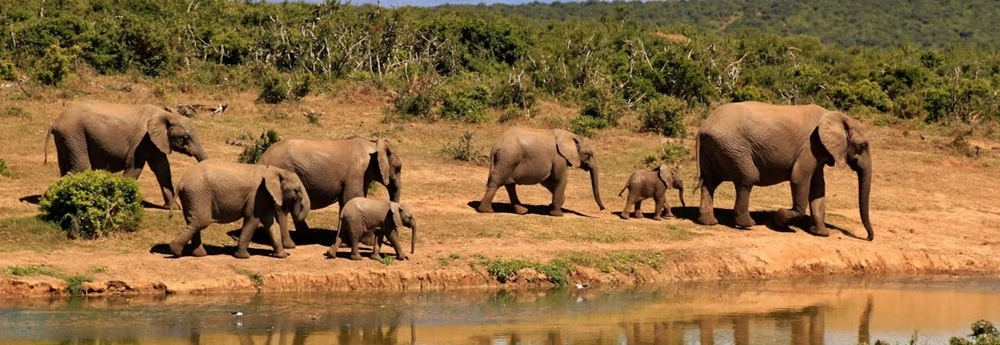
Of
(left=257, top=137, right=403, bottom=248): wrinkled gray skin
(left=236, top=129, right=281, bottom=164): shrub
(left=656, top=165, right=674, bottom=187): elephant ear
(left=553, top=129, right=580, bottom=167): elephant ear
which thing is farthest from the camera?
(left=236, top=129, right=281, bottom=164): shrub

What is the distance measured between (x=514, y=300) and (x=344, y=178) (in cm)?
311

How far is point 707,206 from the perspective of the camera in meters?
23.2

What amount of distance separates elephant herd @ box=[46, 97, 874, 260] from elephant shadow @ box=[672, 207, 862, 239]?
206 millimetres

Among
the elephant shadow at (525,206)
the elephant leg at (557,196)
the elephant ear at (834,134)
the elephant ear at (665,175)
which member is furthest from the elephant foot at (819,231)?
the elephant leg at (557,196)

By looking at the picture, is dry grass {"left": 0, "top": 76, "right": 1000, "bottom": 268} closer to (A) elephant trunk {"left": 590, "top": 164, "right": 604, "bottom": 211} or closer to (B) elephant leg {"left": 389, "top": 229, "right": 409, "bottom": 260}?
(A) elephant trunk {"left": 590, "top": 164, "right": 604, "bottom": 211}

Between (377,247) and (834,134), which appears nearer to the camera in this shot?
(377,247)

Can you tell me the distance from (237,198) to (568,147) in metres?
6.38

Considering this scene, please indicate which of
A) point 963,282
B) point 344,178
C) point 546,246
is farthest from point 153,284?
point 963,282

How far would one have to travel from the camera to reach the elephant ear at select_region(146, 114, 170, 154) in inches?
828

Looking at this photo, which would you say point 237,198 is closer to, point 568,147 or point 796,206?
point 568,147

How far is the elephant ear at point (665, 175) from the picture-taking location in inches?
908

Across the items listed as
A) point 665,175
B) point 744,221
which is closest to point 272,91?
point 665,175

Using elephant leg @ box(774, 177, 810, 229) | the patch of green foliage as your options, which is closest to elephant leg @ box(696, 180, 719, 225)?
elephant leg @ box(774, 177, 810, 229)

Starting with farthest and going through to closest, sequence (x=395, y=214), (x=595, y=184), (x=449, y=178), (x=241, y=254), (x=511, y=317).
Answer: (x=449, y=178), (x=595, y=184), (x=395, y=214), (x=241, y=254), (x=511, y=317)
